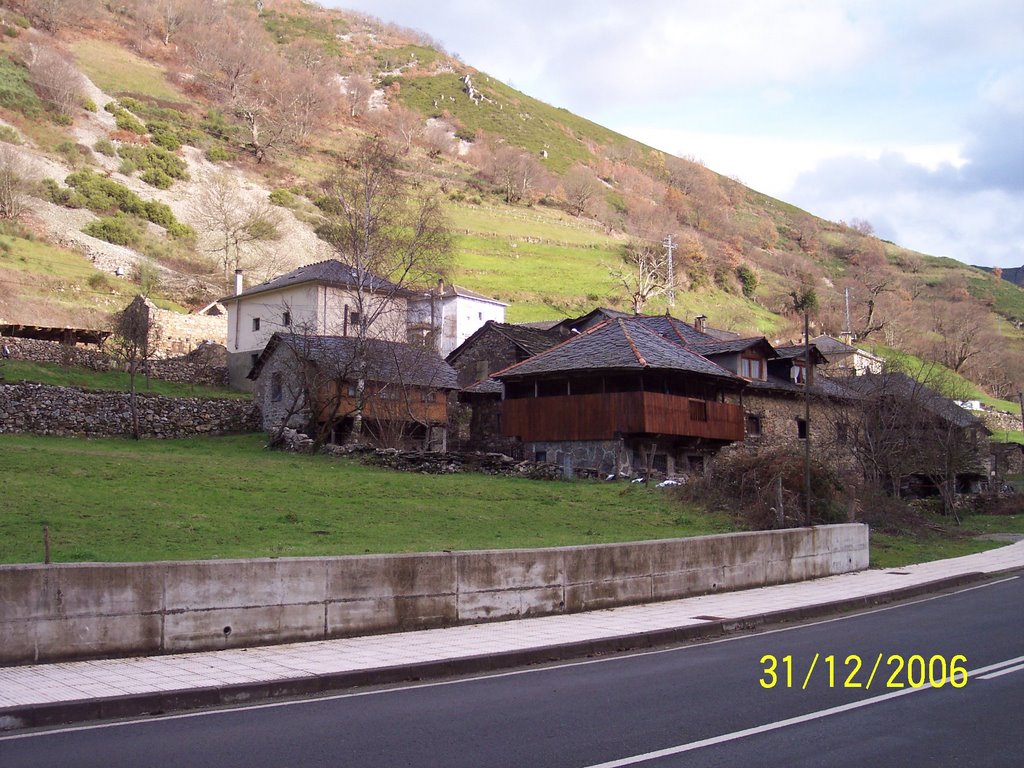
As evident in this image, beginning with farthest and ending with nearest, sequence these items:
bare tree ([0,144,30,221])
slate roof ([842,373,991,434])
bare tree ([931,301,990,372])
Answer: bare tree ([931,301,990,372]) → bare tree ([0,144,30,221]) → slate roof ([842,373,991,434])

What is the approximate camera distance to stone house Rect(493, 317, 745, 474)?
37219 millimetres

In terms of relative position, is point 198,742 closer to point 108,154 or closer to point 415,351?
point 415,351

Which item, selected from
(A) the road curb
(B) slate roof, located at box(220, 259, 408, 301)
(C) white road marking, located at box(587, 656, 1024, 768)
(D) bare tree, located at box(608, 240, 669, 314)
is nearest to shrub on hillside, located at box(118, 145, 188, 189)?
(B) slate roof, located at box(220, 259, 408, 301)

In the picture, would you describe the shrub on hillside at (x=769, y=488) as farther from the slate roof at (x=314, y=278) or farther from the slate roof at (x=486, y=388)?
the slate roof at (x=314, y=278)

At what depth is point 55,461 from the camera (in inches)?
954

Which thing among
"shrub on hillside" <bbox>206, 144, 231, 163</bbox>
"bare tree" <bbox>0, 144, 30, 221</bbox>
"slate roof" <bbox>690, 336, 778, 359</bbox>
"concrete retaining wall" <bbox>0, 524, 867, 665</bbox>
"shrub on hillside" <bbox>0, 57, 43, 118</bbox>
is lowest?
"concrete retaining wall" <bbox>0, 524, 867, 665</bbox>

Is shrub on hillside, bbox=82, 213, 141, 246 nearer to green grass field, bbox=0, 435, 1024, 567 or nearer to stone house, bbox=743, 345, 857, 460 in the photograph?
green grass field, bbox=0, 435, 1024, 567

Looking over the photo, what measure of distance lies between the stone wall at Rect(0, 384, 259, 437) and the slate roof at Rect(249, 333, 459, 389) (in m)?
4.01

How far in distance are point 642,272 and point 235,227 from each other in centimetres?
4090

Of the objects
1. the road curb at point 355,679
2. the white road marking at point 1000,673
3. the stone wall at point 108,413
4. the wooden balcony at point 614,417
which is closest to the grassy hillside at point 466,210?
the stone wall at point 108,413

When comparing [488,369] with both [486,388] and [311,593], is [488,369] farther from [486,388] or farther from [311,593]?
[311,593]

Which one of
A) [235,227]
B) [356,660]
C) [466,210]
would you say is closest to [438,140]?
[466,210]

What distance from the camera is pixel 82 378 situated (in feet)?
135

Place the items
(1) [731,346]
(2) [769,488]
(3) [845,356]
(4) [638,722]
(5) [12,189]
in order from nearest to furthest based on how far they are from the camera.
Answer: (4) [638,722], (2) [769,488], (1) [731,346], (5) [12,189], (3) [845,356]
